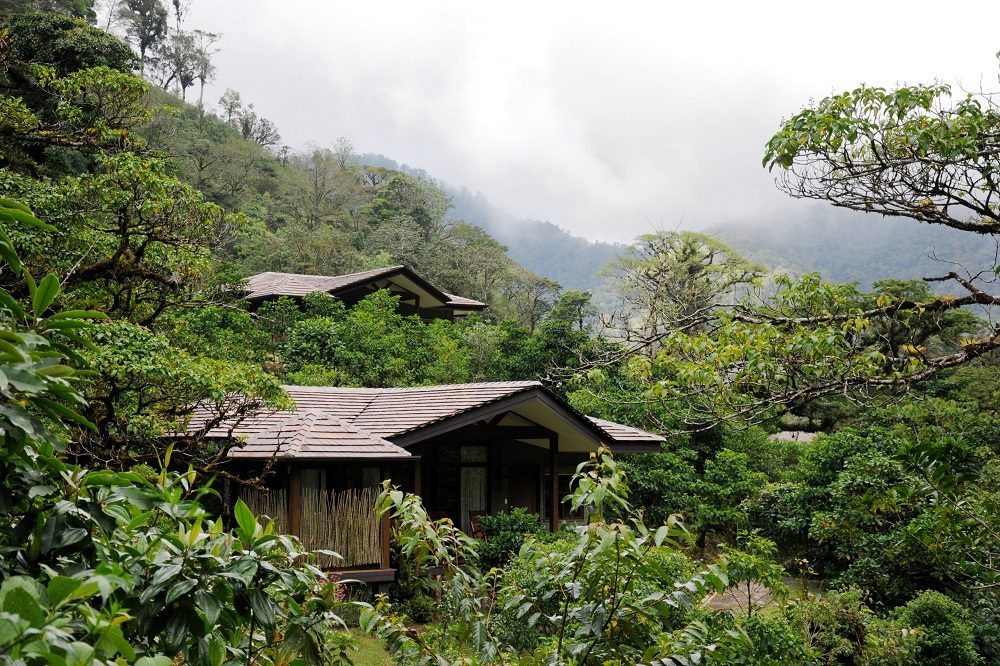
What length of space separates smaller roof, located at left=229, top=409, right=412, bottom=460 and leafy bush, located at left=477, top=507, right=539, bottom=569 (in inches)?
90.3

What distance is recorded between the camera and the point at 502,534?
48.2 feet

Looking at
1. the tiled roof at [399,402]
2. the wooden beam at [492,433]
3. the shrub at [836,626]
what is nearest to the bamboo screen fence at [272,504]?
the tiled roof at [399,402]

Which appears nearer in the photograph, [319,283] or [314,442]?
[314,442]

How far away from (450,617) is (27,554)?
2.15 meters

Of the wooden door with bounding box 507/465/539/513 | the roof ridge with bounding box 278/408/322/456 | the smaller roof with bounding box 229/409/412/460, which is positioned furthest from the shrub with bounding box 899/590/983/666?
the roof ridge with bounding box 278/408/322/456

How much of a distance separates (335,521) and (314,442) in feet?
4.46

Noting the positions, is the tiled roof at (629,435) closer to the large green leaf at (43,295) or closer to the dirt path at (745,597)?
the dirt path at (745,597)

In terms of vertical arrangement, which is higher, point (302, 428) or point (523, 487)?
point (302, 428)

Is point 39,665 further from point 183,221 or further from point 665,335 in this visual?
point 183,221

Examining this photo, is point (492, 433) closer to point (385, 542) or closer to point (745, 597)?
point (385, 542)

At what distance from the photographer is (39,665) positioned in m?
1.88

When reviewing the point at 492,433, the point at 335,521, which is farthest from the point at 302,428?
the point at 492,433

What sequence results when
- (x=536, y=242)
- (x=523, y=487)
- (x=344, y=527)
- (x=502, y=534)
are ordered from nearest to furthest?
(x=344, y=527) < (x=502, y=534) < (x=523, y=487) < (x=536, y=242)

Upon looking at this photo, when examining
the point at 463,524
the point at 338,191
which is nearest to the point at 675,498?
the point at 463,524
